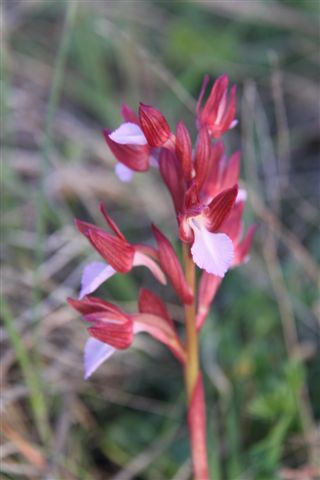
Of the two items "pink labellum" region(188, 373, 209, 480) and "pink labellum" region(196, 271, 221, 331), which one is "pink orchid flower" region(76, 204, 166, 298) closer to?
"pink labellum" region(196, 271, 221, 331)

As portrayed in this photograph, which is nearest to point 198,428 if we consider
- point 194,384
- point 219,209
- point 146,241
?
point 194,384

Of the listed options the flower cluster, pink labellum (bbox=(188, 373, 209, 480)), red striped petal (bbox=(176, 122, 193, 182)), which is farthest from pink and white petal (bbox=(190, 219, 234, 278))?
pink labellum (bbox=(188, 373, 209, 480))

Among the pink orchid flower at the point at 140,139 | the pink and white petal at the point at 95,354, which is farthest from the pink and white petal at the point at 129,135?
the pink and white petal at the point at 95,354

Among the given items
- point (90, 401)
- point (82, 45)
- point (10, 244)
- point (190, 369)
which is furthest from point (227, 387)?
point (82, 45)

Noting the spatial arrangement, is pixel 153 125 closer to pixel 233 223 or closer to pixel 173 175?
pixel 173 175

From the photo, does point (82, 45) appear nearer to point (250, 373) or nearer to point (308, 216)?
point (308, 216)

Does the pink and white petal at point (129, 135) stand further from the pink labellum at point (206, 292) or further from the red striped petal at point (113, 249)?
the pink labellum at point (206, 292)
